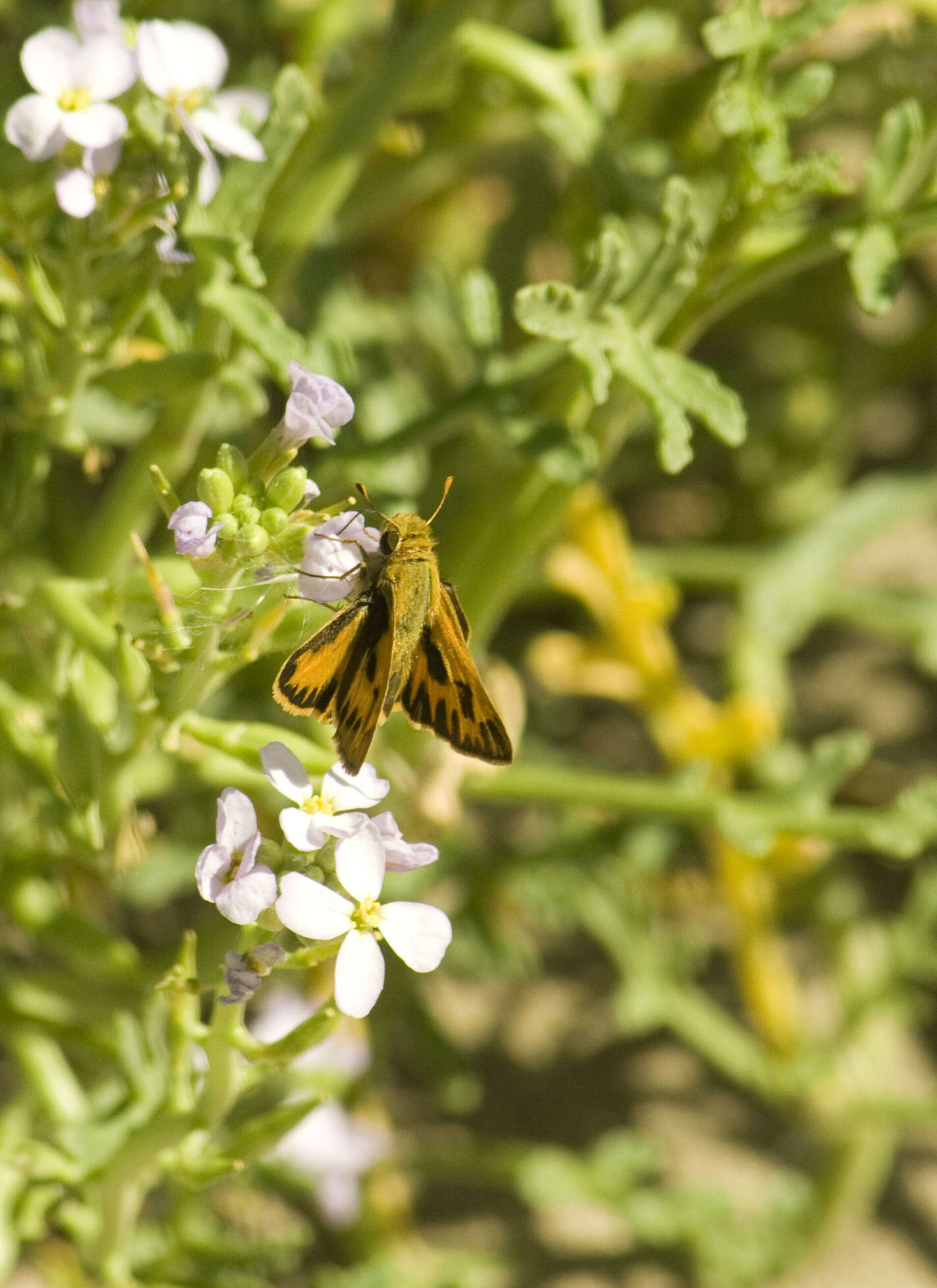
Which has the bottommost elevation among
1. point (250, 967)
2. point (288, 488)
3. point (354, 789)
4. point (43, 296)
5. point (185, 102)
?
point (250, 967)

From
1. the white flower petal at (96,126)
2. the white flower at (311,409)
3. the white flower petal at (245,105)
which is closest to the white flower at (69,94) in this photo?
the white flower petal at (96,126)

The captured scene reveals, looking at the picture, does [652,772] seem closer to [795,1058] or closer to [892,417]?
[795,1058]

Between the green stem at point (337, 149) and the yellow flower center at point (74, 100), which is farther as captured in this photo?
the green stem at point (337, 149)

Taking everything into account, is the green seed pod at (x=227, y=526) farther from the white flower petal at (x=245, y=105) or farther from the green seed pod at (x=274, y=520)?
the white flower petal at (x=245, y=105)

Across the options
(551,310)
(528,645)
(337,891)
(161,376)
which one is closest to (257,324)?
(161,376)

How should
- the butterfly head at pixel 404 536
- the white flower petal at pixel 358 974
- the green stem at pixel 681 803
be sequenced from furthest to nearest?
the green stem at pixel 681 803, the butterfly head at pixel 404 536, the white flower petal at pixel 358 974

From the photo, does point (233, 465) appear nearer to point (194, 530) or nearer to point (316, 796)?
point (194, 530)
